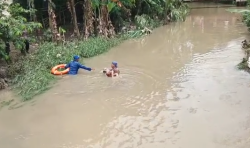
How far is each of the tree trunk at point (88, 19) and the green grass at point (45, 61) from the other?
0.54 metres

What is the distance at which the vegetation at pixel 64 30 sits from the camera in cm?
886

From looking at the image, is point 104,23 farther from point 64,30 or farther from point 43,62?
point 43,62

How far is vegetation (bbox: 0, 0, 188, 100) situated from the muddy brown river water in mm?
850

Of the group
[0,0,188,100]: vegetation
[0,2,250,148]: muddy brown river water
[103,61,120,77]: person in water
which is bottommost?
[0,2,250,148]: muddy brown river water

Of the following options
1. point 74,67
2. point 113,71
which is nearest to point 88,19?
point 74,67

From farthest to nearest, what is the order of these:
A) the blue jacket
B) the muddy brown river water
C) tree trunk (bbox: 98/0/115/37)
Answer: tree trunk (bbox: 98/0/115/37) → the blue jacket → the muddy brown river water

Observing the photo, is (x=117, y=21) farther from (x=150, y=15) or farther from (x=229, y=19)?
(x=229, y=19)

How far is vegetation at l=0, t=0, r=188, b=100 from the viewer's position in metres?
8.86

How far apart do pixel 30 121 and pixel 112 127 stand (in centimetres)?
173

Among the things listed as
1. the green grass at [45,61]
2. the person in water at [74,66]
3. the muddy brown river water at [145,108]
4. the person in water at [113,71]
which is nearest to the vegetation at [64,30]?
the green grass at [45,61]

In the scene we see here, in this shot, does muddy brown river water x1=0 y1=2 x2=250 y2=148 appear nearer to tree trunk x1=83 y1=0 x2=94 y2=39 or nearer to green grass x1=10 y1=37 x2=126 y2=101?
green grass x1=10 y1=37 x2=126 y2=101

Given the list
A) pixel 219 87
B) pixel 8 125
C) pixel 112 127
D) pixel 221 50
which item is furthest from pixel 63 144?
pixel 221 50

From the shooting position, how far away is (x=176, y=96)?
762cm

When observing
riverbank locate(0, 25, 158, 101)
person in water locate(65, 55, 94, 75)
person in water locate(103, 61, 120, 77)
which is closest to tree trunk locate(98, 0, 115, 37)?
riverbank locate(0, 25, 158, 101)
